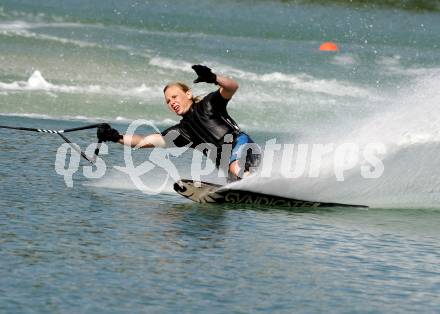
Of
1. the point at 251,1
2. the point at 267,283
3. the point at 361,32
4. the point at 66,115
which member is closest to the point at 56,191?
the point at 267,283

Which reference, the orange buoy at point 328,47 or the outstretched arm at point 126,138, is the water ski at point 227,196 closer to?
the outstretched arm at point 126,138

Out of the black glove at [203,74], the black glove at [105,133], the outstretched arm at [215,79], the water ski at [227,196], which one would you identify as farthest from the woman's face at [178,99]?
the black glove at [203,74]

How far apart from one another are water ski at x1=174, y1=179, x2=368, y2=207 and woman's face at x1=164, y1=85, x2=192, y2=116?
2.39ft

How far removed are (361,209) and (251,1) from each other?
2947cm

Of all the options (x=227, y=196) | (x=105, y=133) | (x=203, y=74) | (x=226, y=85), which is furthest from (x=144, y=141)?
(x=203, y=74)

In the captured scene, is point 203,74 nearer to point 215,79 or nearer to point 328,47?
point 215,79

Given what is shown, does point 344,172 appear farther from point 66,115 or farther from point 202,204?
point 66,115

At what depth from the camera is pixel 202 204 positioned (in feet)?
34.3

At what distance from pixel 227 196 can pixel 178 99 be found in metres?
1.08

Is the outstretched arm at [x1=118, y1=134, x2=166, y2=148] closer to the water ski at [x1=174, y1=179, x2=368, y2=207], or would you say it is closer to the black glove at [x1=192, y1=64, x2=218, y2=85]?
the water ski at [x1=174, y1=179, x2=368, y2=207]

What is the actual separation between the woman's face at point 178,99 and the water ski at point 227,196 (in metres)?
0.73

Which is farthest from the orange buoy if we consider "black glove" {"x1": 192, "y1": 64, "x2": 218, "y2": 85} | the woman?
"black glove" {"x1": 192, "y1": 64, "x2": 218, "y2": 85}

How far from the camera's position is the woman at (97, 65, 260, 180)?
10469 millimetres
